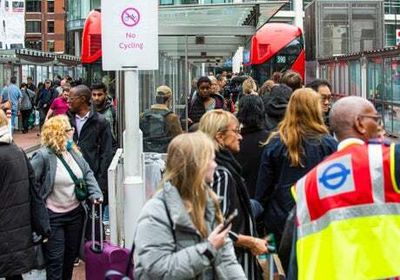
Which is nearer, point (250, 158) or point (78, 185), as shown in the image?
point (250, 158)

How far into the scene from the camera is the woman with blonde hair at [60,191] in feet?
21.3

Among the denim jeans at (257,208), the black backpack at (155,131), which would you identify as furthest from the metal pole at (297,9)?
the denim jeans at (257,208)

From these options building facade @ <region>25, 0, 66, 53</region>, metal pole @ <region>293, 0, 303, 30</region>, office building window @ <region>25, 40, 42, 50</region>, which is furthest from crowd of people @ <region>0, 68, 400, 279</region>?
building facade @ <region>25, 0, 66, 53</region>

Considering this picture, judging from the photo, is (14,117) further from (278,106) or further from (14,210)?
(14,210)

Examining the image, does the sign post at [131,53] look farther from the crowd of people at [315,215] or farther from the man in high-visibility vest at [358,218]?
the man in high-visibility vest at [358,218]

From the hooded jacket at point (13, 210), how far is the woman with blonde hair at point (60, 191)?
1.57 ft

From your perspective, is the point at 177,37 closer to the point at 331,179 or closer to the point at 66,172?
the point at 66,172

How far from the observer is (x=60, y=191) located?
6523 mm

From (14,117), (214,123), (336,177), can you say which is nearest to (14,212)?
(214,123)

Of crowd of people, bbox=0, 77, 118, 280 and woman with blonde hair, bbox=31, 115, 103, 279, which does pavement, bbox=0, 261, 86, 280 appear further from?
woman with blonde hair, bbox=31, 115, 103, 279

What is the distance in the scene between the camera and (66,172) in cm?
656

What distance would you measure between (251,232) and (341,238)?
1506 millimetres

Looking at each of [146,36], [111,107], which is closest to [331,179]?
[146,36]

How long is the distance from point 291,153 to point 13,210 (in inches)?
89.0
